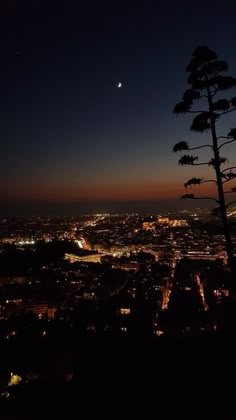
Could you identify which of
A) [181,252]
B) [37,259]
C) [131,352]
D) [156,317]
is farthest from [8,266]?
[131,352]

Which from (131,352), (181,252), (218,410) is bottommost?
(181,252)

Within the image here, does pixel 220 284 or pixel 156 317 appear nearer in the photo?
pixel 156 317

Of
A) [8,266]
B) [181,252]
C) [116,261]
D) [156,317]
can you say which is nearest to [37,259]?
[8,266]

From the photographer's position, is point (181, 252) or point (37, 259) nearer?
point (37, 259)

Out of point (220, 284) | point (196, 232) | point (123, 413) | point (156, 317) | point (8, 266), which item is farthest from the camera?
point (196, 232)

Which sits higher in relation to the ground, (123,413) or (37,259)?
(123,413)

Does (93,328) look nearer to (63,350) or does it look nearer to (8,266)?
(63,350)

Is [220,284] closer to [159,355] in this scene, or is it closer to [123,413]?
[159,355]

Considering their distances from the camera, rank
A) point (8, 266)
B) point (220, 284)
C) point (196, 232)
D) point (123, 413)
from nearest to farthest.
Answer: point (123, 413) < point (220, 284) < point (8, 266) < point (196, 232)

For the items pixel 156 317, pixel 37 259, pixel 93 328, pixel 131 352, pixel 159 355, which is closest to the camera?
pixel 159 355
